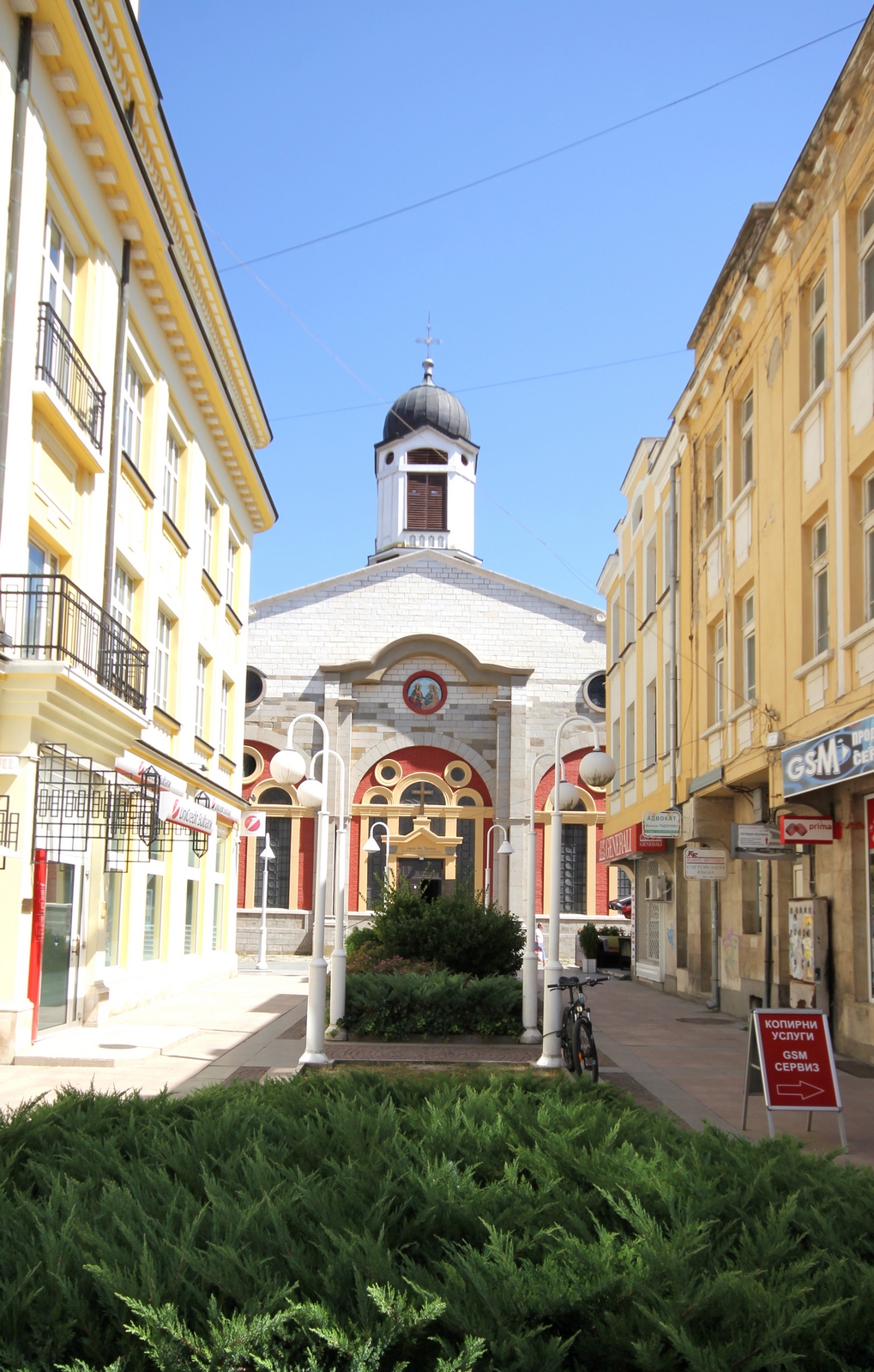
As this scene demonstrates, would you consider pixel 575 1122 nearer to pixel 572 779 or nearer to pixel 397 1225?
pixel 397 1225

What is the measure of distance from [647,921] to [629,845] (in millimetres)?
3313

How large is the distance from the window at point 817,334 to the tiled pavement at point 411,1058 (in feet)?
28.5

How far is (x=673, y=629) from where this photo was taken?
25.0m

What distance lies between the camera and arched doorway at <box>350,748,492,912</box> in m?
46.2

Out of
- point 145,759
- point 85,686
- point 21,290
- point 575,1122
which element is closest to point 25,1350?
point 575,1122

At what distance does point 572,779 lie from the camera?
4584 centimetres

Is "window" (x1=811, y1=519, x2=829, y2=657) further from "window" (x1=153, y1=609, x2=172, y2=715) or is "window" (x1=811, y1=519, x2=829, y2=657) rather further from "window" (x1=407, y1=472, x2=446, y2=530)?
"window" (x1=407, y1=472, x2=446, y2=530)

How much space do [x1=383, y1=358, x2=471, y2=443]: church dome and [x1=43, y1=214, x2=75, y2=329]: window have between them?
44.9 meters

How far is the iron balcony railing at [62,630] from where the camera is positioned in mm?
13727

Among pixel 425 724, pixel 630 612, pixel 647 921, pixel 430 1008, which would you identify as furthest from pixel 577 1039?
pixel 425 724

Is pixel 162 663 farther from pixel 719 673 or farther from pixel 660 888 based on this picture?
pixel 660 888

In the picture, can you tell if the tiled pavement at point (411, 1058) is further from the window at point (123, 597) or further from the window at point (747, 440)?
the window at point (747, 440)

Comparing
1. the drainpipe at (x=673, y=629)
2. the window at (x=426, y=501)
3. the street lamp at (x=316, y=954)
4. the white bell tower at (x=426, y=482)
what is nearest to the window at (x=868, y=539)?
the street lamp at (x=316, y=954)

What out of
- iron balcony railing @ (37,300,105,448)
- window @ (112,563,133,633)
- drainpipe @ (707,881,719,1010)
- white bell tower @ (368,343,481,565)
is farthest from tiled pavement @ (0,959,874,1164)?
white bell tower @ (368,343,481,565)
